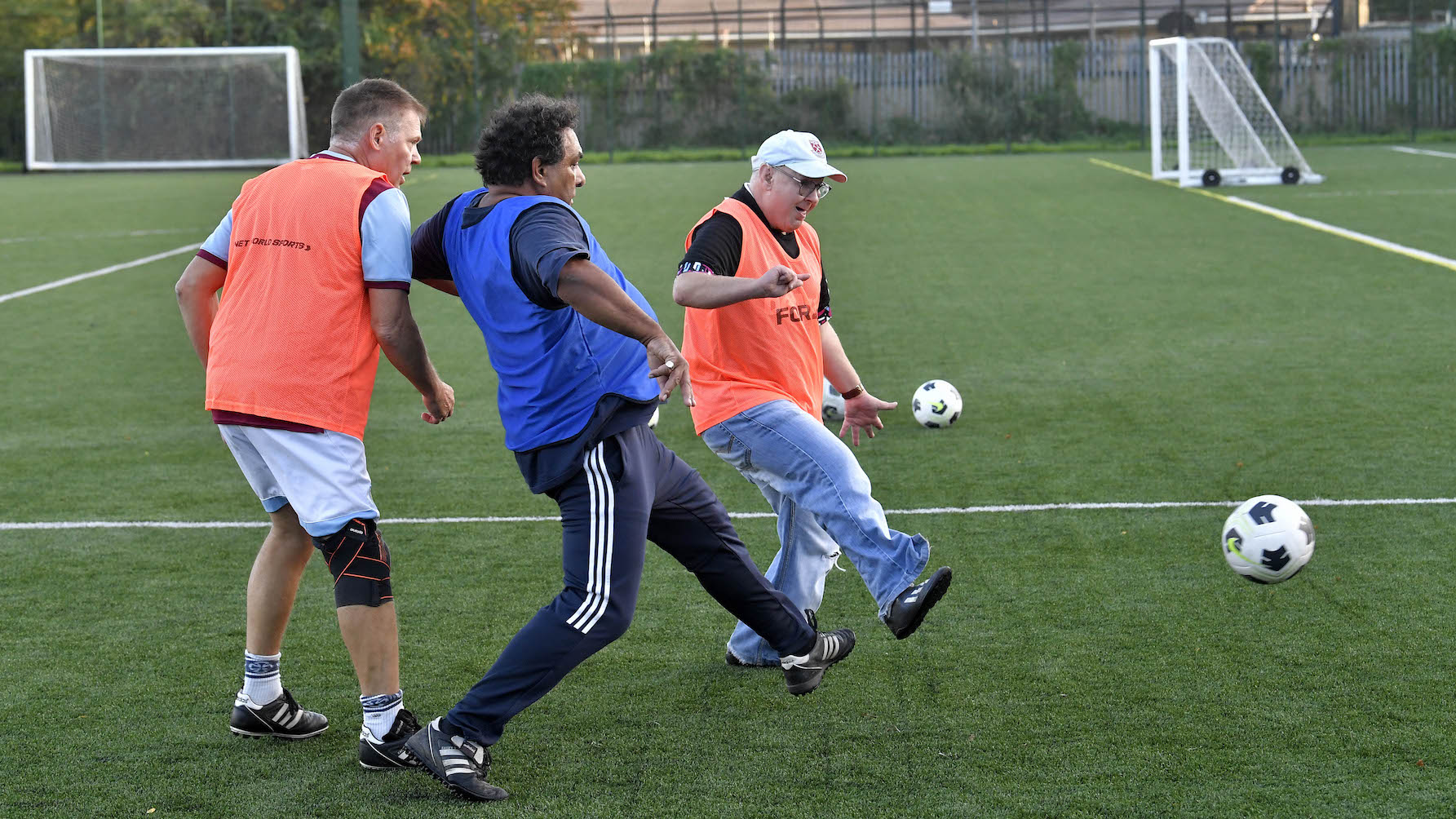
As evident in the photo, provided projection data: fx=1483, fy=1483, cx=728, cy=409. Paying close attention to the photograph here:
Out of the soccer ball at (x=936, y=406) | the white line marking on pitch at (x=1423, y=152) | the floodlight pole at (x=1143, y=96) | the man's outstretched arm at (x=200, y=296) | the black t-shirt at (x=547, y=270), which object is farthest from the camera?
the floodlight pole at (x=1143, y=96)

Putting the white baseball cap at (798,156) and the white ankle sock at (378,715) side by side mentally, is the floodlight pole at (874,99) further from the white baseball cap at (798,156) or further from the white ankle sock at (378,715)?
the white ankle sock at (378,715)

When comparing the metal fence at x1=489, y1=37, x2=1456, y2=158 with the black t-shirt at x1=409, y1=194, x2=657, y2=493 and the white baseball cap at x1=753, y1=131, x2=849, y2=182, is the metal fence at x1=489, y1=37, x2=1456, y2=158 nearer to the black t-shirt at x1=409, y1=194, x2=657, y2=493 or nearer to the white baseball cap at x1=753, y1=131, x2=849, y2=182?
the white baseball cap at x1=753, y1=131, x2=849, y2=182

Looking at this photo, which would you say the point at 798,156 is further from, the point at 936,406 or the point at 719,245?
the point at 936,406

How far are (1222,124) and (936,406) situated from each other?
18752 millimetres

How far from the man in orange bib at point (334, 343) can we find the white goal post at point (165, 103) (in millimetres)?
29282

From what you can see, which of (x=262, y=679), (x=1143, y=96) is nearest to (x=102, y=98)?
(x=1143, y=96)

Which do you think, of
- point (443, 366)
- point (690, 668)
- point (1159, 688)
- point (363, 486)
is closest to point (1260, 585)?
point (1159, 688)

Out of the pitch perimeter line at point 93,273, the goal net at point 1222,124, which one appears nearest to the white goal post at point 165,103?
the pitch perimeter line at point 93,273

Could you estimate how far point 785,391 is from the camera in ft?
15.4

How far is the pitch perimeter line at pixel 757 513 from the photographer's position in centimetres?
655

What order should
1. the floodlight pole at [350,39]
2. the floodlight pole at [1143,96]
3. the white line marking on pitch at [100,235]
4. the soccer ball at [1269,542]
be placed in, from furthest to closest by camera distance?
the floodlight pole at [1143,96] → the floodlight pole at [350,39] → the white line marking on pitch at [100,235] → the soccer ball at [1269,542]

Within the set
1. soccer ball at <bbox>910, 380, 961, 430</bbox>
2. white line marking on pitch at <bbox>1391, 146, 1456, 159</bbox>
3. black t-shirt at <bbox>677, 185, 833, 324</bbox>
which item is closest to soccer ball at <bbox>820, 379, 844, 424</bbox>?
soccer ball at <bbox>910, 380, 961, 430</bbox>

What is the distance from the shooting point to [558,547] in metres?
6.21

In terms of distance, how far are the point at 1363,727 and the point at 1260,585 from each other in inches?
53.6
